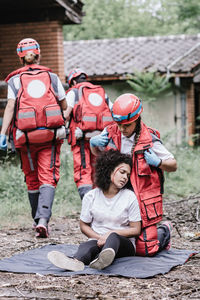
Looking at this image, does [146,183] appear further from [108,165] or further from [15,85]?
[15,85]

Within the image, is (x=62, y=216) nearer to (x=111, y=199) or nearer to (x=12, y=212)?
(x=12, y=212)

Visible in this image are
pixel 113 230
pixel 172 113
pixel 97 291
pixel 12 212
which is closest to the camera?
pixel 97 291

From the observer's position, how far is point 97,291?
3945 mm

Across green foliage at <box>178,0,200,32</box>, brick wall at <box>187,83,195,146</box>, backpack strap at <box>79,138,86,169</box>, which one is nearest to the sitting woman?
backpack strap at <box>79,138,86,169</box>

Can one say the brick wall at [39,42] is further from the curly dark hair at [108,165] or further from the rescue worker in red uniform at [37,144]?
the curly dark hair at [108,165]

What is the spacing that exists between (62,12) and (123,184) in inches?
331

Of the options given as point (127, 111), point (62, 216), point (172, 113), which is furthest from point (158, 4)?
point (127, 111)

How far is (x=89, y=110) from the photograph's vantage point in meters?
6.98

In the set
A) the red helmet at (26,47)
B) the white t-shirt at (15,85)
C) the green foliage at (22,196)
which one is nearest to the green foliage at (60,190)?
the green foliage at (22,196)

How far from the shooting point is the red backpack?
20.3 ft

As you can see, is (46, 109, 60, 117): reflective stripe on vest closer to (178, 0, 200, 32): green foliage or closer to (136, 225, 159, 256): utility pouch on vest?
(136, 225, 159, 256): utility pouch on vest

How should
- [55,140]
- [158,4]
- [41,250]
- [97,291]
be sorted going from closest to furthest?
[97,291] → [41,250] → [55,140] → [158,4]

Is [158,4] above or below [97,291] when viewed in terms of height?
above

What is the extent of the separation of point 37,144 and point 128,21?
34721mm
